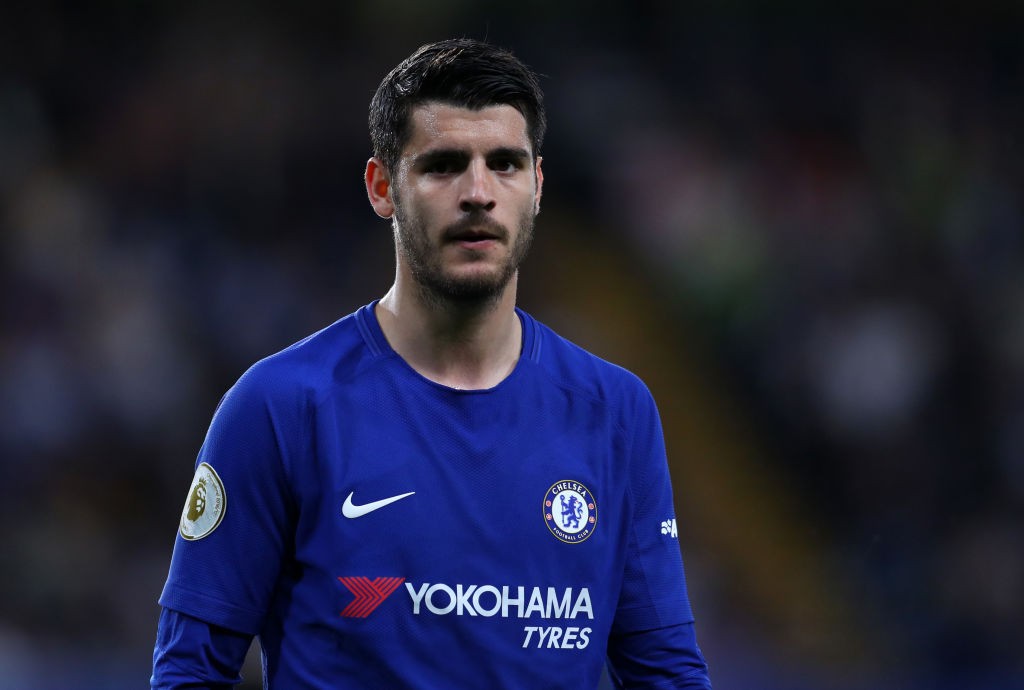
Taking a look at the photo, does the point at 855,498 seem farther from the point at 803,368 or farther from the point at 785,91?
the point at 785,91

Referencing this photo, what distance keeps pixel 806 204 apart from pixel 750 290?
86 cm

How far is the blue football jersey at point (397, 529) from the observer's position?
2490 mm

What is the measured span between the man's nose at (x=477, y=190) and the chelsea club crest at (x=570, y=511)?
0.58 m

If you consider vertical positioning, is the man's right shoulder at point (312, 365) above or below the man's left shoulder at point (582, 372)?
below

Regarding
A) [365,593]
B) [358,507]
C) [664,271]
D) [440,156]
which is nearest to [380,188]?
[440,156]

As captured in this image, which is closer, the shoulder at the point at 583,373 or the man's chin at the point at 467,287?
the man's chin at the point at 467,287

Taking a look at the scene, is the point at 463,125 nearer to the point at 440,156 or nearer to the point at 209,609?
the point at 440,156

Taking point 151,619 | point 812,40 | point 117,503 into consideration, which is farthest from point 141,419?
point 812,40

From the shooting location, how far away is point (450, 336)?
2721 millimetres

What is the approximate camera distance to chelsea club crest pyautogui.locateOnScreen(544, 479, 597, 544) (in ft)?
8.66

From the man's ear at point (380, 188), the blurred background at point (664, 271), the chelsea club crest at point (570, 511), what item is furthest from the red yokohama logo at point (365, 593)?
the blurred background at point (664, 271)

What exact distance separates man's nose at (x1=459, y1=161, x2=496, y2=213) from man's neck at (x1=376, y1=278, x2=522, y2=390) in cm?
22

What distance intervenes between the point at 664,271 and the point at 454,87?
258 inches

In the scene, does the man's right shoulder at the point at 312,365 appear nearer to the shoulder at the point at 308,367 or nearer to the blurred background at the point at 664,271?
the shoulder at the point at 308,367
